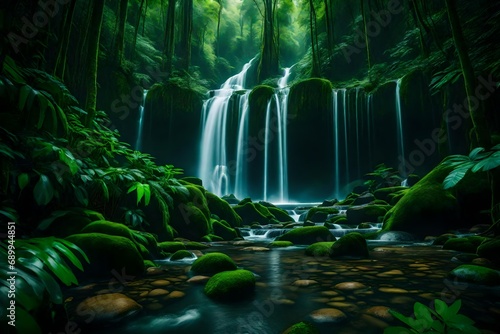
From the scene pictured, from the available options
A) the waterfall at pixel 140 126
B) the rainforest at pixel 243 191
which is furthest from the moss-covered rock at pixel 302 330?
the waterfall at pixel 140 126

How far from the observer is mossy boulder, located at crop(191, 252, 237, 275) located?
323cm

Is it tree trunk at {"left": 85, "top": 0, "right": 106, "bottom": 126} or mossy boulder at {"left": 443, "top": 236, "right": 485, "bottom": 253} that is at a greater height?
tree trunk at {"left": 85, "top": 0, "right": 106, "bottom": 126}

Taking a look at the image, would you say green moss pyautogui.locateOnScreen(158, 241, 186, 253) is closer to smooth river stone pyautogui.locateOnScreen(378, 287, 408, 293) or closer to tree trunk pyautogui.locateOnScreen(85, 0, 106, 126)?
tree trunk pyautogui.locateOnScreen(85, 0, 106, 126)

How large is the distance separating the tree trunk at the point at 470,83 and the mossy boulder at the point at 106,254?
4.55 m

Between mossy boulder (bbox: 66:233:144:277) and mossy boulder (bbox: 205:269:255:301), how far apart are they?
1087mm

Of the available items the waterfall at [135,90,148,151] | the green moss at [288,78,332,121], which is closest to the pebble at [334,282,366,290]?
the green moss at [288,78,332,121]

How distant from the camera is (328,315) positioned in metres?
1.98

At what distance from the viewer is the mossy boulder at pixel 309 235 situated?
5.96 m

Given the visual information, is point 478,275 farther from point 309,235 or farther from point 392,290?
point 309,235

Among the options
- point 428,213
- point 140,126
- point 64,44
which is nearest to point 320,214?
point 428,213

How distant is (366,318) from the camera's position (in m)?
1.91

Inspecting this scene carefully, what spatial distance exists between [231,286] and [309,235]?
12.8 ft

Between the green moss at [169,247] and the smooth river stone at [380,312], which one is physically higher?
the green moss at [169,247]

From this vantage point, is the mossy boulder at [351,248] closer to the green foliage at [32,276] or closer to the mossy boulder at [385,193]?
the green foliage at [32,276]
